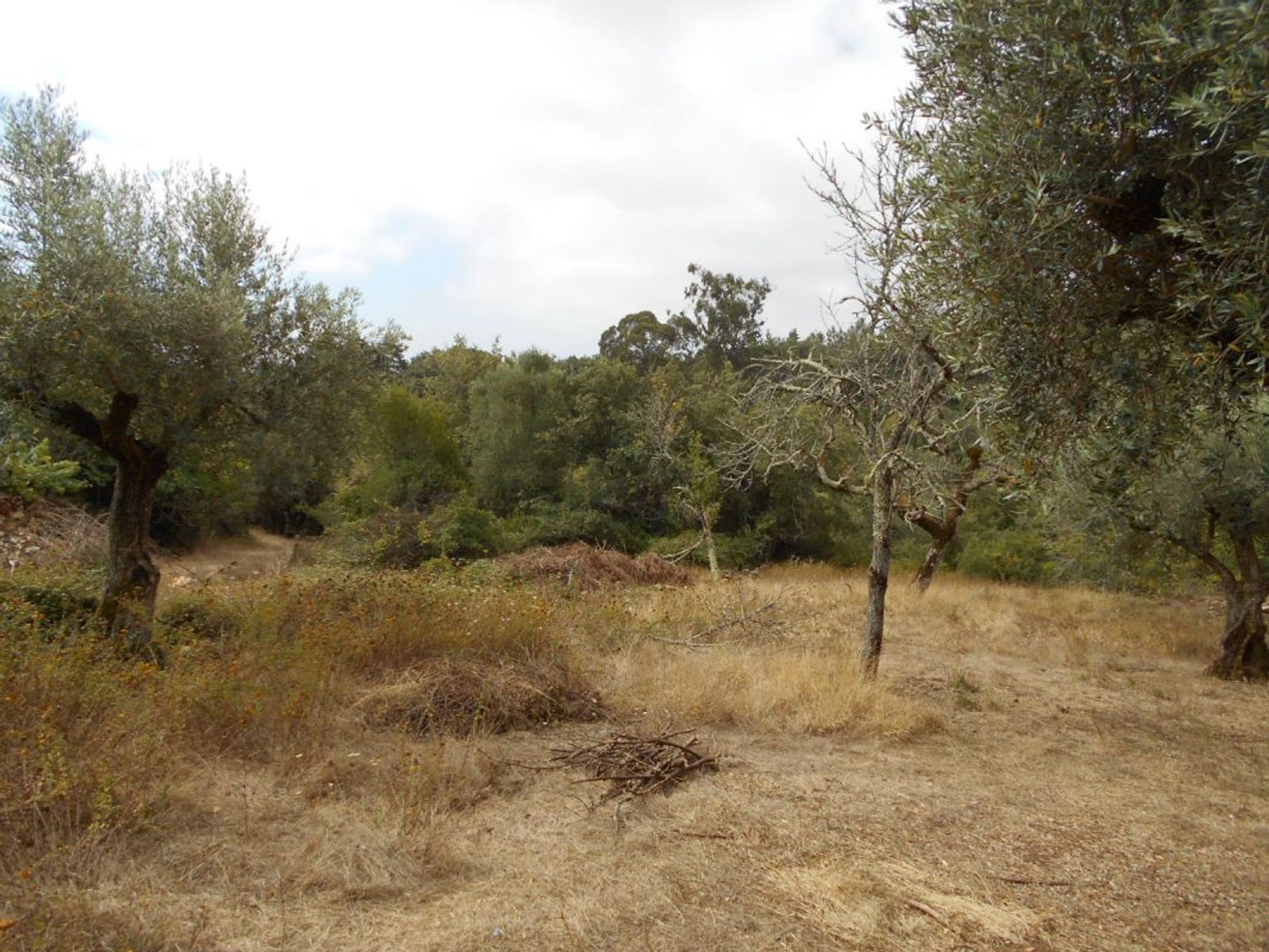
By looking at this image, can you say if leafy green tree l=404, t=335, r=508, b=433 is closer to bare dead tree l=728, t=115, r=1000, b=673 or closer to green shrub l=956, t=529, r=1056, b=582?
green shrub l=956, t=529, r=1056, b=582

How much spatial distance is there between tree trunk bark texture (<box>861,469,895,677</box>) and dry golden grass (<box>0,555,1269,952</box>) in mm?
302

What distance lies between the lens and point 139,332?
702 centimetres

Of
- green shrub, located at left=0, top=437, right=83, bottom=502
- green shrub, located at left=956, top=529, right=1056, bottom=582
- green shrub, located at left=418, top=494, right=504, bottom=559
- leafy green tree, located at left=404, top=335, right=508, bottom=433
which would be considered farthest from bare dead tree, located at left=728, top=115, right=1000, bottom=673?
leafy green tree, located at left=404, top=335, right=508, bottom=433

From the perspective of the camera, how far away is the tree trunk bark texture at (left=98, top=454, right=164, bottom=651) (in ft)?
25.6

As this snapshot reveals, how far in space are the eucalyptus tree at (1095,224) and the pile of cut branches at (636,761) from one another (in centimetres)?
317

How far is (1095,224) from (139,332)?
744 centimetres

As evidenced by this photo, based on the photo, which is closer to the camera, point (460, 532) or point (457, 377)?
point (460, 532)

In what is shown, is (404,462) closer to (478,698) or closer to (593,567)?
(593,567)

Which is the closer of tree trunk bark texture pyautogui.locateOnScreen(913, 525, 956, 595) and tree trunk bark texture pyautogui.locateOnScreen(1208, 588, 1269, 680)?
tree trunk bark texture pyautogui.locateOnScreen(1208, 588, 1269, 680)

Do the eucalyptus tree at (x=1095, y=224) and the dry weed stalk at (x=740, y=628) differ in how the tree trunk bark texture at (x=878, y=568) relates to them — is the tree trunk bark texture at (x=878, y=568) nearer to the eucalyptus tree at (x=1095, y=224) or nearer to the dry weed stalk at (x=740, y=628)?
the dry weed stalk at (x=740, y=628)

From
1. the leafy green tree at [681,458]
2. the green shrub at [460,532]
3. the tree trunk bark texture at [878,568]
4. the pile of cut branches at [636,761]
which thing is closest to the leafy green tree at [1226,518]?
the tree trunk bark texture at [878,568]

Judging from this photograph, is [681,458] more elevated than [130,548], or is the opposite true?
[681,458]

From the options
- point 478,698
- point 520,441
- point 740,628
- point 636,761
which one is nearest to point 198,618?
point 478,698

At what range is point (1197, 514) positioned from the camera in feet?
36.7
